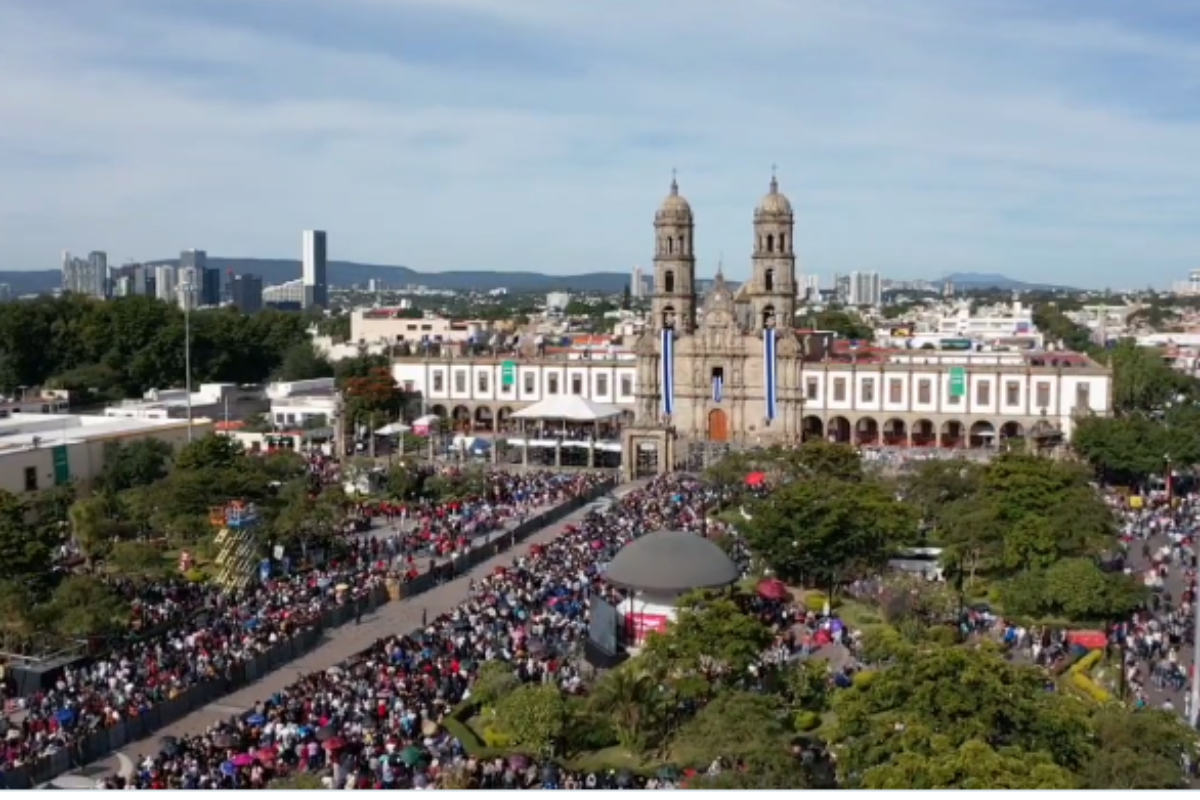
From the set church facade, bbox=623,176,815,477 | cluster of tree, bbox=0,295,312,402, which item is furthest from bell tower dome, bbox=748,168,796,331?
cluster of tree, bbox=0,295,312,402

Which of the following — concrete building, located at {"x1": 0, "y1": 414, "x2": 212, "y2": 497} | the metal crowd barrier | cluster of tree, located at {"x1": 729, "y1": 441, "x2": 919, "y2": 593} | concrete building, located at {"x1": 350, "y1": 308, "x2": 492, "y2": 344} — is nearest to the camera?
the metal crowd barrier

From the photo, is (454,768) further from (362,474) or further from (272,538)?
(362,474)

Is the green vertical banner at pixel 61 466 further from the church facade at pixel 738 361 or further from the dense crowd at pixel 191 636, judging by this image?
the church facade at pixel 738 361

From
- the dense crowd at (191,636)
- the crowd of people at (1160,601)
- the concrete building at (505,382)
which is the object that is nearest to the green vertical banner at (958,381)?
the concrete building at (505,382)

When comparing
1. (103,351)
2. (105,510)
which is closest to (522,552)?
(105,510)

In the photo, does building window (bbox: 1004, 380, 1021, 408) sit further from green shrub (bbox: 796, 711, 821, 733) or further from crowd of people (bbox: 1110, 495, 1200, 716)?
green shrub (bbox: 796, 711, 821, 733)

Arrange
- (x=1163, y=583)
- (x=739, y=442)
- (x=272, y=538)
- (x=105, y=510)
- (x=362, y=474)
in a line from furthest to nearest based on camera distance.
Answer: (x=739, y=442)
(x=362, y=474)
(x=105, y=510)
(x=272, y=538)
(x=1163, y=583)

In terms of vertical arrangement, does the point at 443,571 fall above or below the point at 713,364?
below
